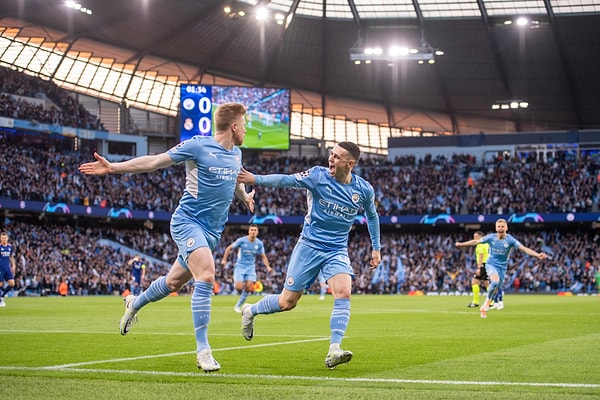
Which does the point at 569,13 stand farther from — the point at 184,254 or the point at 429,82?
the point at 184,254

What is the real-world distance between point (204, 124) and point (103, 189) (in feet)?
39.9

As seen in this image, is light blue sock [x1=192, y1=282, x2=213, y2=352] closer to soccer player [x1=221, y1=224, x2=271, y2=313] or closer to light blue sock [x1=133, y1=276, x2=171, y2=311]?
light blue sock [x1=133, y1=276, x2=171, y2=311]

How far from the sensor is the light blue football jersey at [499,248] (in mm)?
23520

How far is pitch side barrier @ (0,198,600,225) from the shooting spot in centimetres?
5700

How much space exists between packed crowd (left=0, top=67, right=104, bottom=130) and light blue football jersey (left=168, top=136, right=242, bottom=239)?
52.6m

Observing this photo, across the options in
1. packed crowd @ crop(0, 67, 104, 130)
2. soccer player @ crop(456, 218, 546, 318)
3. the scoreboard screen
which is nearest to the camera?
soccer player @ crop(456, 218, 546, 318)

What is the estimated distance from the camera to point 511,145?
229 feet

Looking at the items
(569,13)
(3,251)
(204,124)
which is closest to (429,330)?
(3,251)

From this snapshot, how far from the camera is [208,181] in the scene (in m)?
9.49

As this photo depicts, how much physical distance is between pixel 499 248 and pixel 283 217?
42.5m

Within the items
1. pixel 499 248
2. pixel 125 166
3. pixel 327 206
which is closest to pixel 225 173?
pixel 125 166

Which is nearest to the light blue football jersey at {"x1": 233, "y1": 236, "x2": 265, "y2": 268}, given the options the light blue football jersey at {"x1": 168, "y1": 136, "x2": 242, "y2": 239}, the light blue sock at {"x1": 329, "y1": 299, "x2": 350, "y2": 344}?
the light blue sock at {"x1": 329, "y1": 299, "x2": 350, "y2": 344}

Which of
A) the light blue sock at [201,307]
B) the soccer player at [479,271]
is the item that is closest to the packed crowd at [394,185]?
the soccer player at [479,271]

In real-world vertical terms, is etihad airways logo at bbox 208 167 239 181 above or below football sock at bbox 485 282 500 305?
above
